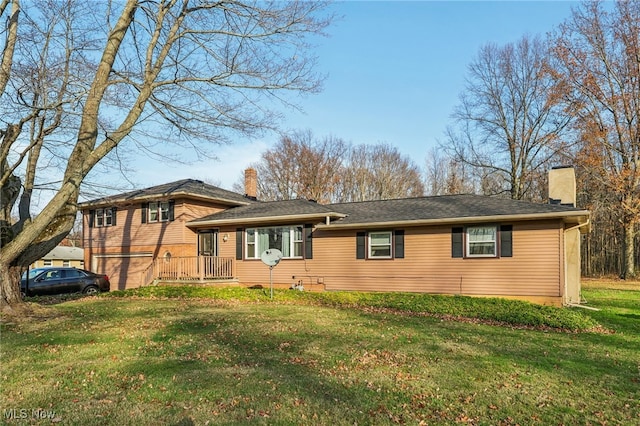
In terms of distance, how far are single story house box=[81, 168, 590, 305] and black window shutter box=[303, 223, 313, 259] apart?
0.06m

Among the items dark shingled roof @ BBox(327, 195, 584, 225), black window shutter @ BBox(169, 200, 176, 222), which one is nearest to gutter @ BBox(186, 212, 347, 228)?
dark shingled roof @ BBox(327, 195, 584, 225)

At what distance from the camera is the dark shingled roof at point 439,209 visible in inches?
533

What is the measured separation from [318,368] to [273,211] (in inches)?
497

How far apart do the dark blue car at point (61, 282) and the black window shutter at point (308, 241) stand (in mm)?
8698

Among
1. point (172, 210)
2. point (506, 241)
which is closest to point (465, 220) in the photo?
point (506, 241)

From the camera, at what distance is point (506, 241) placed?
45.4 ft

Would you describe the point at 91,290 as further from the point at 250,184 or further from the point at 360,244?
the point at 360,244

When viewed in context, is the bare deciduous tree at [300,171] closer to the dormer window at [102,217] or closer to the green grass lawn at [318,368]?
the dormer window at [102,217]

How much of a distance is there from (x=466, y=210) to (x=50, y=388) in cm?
1257

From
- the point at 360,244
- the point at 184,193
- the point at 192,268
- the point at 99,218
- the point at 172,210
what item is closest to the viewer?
the point at 360,244

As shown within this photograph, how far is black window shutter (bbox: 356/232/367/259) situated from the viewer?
16203 mm

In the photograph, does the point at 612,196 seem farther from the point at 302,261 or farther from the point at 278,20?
the point at 278,20

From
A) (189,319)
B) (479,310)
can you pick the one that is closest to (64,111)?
(189,319)

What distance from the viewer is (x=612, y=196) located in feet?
98.8
